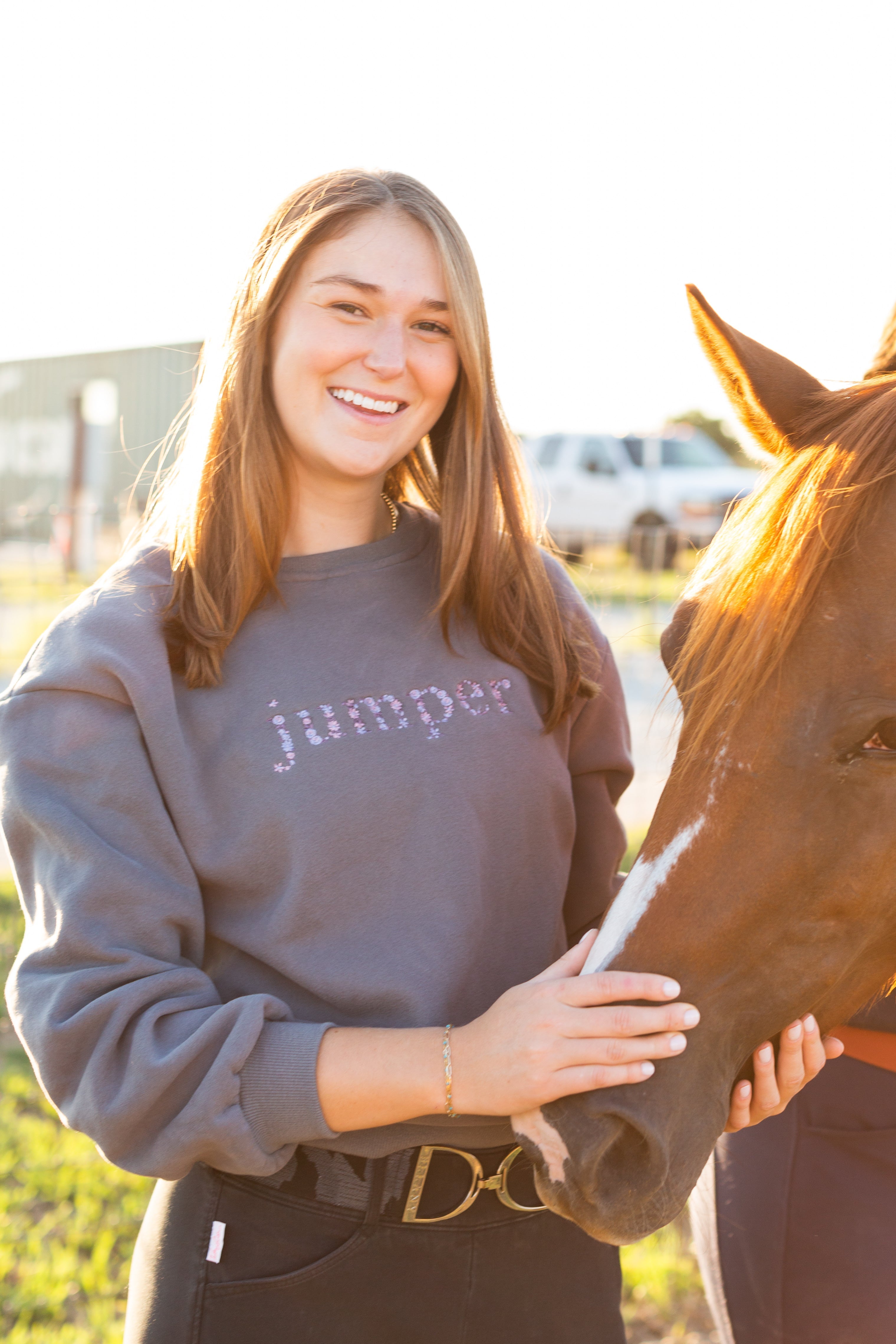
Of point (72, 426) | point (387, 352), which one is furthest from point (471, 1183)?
point (72, 426)

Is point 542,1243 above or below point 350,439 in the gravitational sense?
below

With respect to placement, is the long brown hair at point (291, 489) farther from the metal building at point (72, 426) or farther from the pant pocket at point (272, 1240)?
the metal building at point (72, 426)

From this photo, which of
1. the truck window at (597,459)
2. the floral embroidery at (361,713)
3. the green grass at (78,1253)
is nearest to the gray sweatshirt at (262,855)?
the floral embroidery at (361,713)

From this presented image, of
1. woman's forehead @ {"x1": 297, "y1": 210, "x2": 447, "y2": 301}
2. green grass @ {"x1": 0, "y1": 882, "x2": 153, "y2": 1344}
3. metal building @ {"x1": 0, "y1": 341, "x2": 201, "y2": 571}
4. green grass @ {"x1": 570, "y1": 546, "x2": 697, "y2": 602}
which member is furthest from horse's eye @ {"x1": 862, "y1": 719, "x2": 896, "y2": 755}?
metal building @ {"x1": 0, "y1": 341, "x2": 201, "y2": 571}

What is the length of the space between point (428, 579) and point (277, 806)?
51cm

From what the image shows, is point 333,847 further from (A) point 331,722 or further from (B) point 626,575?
(B) point 626,575

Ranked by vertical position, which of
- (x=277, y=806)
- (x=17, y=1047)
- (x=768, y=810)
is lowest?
(x=17, y=1047)

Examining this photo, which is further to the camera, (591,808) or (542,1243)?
(591,808)

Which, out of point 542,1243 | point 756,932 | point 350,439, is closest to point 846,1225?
point 542,1243

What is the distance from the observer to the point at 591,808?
1.86m

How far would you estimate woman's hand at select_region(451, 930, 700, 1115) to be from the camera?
1.26 meters

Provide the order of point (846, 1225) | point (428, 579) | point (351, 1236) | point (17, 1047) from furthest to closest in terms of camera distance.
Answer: point (17, 1047) → point (428, 579) → point (846, 1225) → point (351, 1236)

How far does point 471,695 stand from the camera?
169 centimetres

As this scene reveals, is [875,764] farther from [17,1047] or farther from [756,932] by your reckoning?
[17,1047]
